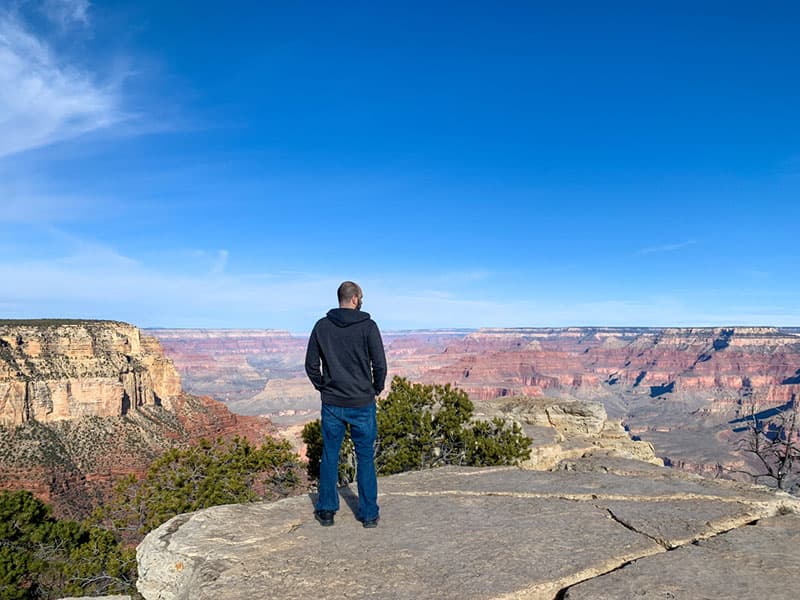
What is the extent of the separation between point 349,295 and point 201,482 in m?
6.84

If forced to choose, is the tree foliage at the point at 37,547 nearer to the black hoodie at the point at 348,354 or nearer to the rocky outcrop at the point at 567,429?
the black hoodie at the point at 348,354

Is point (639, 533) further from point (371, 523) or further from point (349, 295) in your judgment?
point (349, 295)

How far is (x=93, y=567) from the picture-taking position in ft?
37.7

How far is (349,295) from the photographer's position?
18.1ft

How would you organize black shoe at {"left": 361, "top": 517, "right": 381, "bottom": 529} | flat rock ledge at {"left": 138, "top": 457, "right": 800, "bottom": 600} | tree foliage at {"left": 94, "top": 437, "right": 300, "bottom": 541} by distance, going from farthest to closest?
1. tree foliage at {"left": 94, "top": 437, "right": 300, "bottom": 541}
2. black shoe at {"left": 361, "top": 517, "right": 381, "bottom": 529}
3. flat rock ledge at {"left": 138, "top": 457, "right": 800, "bottom": 600}

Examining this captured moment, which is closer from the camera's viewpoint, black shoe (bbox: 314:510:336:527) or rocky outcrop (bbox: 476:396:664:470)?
black shoe (bbox: 314:510:336:527)

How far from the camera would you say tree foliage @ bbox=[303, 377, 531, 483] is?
12109 mm

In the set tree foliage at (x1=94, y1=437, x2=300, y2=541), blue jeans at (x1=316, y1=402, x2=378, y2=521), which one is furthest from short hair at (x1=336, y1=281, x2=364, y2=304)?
tree foliage at (x1=94, y1=437, x2=300, y2=541)

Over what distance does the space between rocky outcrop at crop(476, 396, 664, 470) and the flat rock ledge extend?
8633 mm

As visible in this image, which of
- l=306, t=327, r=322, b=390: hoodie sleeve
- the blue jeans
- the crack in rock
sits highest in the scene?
l=306, t=327, r=322, b=390: hoodie sleeve

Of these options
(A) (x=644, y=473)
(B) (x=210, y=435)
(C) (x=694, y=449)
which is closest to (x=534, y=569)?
(A) (x=644, y=473)

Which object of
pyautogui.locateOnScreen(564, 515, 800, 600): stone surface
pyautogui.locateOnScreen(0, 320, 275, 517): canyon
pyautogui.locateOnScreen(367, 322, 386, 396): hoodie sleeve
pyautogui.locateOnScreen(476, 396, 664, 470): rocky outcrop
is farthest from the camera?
pyautogui.locateOnScreen(0, 320, 275, 517): canyon

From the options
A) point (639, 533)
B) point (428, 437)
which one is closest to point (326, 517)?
point (639, 533)

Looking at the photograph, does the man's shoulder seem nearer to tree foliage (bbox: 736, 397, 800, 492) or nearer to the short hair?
the short hair
